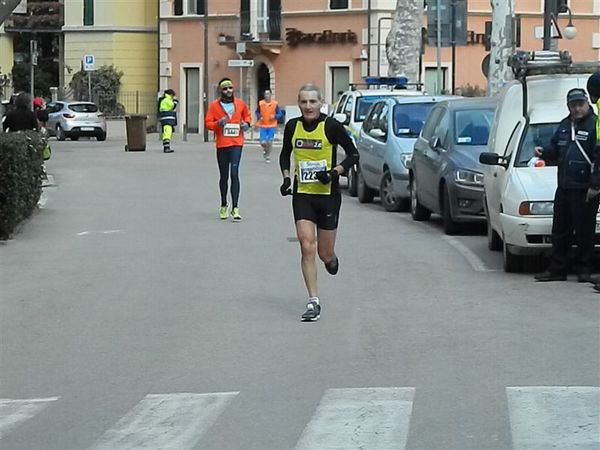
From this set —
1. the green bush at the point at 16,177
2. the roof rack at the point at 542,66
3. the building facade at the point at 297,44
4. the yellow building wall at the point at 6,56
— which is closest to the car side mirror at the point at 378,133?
the green bush at the point at 16,177

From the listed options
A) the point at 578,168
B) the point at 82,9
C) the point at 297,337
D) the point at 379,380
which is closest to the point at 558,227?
the point at 578,168

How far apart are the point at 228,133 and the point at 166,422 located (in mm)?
11324

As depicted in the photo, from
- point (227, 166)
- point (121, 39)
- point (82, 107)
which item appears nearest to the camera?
point (227, 166)

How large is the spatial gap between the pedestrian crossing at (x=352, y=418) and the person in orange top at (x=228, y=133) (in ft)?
33.9

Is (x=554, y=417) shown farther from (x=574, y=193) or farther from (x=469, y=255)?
(x=469, y=255)

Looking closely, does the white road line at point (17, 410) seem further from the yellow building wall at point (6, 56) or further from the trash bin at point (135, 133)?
the yellow building wall at point (6, 56)

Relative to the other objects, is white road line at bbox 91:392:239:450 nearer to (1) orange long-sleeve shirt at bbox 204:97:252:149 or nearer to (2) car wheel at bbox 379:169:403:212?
(1) orange long-sleeve shirt at bbox 204:97:252:149

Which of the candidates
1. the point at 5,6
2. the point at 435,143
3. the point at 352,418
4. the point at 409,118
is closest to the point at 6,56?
the point at 409,118

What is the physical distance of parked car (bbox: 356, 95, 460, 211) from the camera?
20953 millimetres

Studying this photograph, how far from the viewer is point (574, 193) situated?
12.8 m

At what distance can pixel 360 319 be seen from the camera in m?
11.6

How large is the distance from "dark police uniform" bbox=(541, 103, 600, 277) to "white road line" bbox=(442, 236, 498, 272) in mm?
1448

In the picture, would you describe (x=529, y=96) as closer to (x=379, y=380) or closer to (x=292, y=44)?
(x=379, y=380)

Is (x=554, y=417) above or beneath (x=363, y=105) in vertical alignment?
beneath
